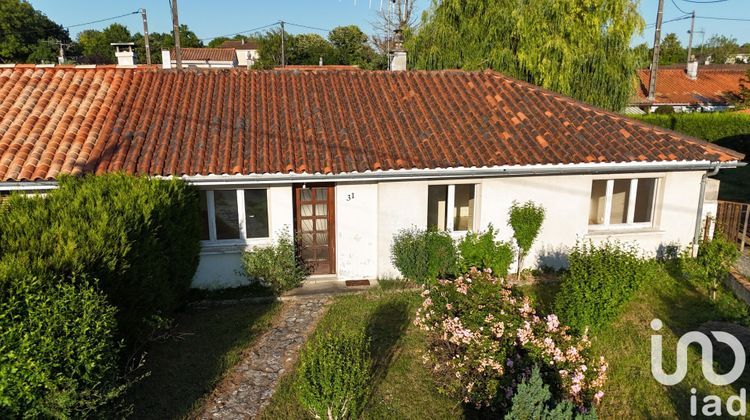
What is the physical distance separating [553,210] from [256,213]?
6.17 m

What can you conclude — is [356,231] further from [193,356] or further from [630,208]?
[630,208]

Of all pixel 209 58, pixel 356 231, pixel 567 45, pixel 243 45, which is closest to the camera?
pixel 356 231

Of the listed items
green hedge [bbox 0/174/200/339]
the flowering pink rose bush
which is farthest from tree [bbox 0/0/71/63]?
the flowering pink rose bush

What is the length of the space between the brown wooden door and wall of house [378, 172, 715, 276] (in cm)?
105

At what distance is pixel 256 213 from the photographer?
31.4ft

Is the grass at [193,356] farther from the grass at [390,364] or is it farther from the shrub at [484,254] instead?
the shrub at [484,254]

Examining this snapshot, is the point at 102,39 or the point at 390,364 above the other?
the point at 102,39

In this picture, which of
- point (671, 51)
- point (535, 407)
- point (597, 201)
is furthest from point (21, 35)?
point (671, 51)

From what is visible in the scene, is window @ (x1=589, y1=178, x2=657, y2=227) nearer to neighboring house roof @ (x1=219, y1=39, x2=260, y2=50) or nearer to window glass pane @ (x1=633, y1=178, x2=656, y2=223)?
window glass pane @ (x1=633, y1=178, x2=656, y2=223)

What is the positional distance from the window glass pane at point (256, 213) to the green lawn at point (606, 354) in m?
2.18

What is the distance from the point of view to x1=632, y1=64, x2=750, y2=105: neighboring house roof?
38.5 metres

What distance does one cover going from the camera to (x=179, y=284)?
25.7ft

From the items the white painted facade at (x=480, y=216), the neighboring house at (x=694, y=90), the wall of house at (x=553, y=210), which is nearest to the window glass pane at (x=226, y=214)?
the white painted facade at (x=480, y=216)

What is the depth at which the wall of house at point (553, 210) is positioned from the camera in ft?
31.5
